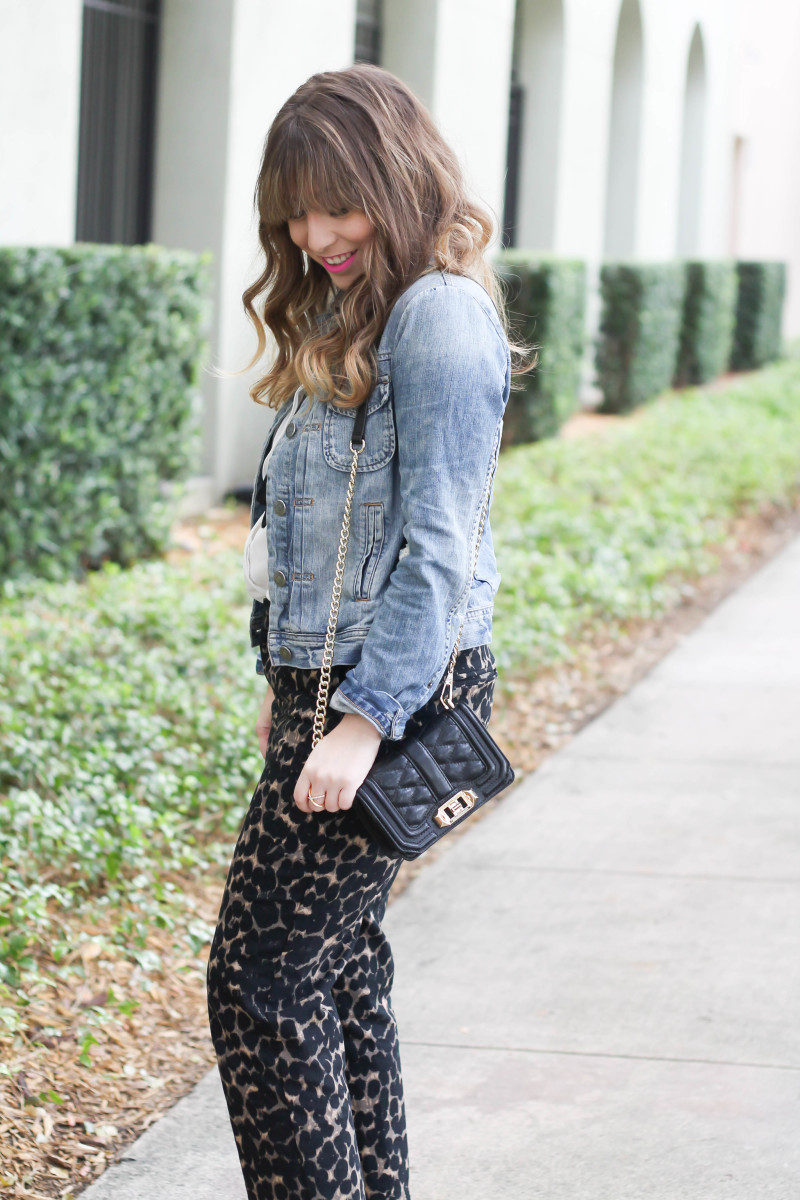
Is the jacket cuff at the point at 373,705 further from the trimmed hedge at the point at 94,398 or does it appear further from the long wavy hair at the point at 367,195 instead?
the trimmed hedge at the point at 94,398

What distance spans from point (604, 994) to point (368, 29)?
985 cm

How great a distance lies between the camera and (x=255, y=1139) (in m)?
2.17

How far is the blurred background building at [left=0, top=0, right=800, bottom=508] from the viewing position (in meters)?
7.33

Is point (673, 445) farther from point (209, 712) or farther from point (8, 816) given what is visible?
point (8, 816)

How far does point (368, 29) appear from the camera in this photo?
11750 millimetres

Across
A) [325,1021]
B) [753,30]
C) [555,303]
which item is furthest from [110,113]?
[753,30]

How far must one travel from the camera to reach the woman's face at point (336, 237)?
84.0 inches

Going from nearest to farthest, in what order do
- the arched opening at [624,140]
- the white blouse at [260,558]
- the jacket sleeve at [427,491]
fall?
1. the jacket sleeve at [427,491]
2. the white blouse at [260,558]
3. the arched opening at [624,140]

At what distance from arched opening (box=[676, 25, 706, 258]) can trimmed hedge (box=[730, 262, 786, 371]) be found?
82 centimetres

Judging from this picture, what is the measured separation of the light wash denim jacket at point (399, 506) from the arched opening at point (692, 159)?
63.7 ft

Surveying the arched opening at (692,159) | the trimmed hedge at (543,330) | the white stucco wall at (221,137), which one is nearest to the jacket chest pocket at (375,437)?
the white stucco wall at (221,137)

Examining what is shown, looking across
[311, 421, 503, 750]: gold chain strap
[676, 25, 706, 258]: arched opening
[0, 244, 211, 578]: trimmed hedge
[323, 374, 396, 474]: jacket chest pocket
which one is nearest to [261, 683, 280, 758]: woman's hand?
[311, 421, 503, 750]: gold chain strap

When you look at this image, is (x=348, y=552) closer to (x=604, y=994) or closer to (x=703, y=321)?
(x=604, y=994)

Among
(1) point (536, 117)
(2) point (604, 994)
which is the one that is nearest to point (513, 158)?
(1) point (536, 117)
